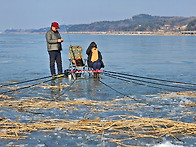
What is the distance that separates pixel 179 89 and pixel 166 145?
4571mm

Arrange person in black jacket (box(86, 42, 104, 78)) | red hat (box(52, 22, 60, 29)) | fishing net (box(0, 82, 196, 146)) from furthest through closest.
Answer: person in black jacket (box(86, 42, 104, 78)), red hat (box(52, 22, 60, 29)), fishing net (box(0, 82, 196, 146))

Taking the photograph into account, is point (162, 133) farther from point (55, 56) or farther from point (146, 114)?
point (55, 56)

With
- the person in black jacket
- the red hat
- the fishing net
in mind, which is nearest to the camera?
the fishing net

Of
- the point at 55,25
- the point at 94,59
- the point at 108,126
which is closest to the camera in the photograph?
the point at 108,126

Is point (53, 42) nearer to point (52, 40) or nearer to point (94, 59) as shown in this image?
point (52, 40)

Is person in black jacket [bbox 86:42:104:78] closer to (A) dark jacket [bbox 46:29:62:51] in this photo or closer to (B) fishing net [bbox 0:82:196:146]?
(A) dark jacket [bbox 46:29:62:51]

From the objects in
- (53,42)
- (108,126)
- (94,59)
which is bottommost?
(108,126)

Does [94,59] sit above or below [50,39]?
below

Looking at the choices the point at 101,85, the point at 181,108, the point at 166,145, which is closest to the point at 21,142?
the point at 166,145

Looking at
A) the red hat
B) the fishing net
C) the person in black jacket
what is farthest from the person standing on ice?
the fishing net

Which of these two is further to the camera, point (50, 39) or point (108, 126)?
point (50, 39)

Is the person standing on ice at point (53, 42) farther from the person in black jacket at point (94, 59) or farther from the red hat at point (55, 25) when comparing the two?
the person in black jacket at point (94, 59)

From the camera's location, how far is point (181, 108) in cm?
655

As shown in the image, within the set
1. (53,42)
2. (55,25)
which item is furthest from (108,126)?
(55,25)
